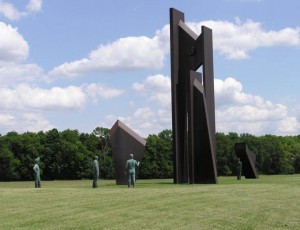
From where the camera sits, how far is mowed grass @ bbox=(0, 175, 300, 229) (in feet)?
37.6

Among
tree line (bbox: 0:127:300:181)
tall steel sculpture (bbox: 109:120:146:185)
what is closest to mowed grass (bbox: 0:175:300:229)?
tall steel sculpture (bbox: 109:120:146:185)

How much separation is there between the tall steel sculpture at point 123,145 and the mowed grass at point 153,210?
10422mm

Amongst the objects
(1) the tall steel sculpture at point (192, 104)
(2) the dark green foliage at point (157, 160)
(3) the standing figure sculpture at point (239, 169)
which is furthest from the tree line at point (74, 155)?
(1) the tall steel sculpture at point (192, 104)

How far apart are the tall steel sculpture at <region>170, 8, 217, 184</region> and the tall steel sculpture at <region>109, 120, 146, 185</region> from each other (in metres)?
2.31

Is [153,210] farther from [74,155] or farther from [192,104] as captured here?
[74,155]

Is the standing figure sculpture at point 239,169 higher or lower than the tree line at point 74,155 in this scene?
lower

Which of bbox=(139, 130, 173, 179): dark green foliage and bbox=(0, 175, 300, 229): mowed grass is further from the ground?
bbox=(139, 130, 173, 179): dark green foliage

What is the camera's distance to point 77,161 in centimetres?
7031

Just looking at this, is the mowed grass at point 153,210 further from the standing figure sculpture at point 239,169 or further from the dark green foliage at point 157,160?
the dark green foliage at point 157,160

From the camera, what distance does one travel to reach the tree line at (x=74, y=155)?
67.9 m

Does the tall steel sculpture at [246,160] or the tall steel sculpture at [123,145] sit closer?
the tall steel sculpture at [123,145]

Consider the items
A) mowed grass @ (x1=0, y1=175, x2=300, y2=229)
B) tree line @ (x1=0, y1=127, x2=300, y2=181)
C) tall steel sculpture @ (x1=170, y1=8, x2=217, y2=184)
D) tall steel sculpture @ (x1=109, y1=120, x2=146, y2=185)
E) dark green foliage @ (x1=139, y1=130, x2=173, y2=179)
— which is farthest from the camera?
dark green foliage @ (x1=139, y1=130, x2=173, y2=179)

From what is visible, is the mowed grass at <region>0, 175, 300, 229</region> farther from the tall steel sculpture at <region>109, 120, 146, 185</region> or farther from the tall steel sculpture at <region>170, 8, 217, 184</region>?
the tall steel sculpture at <region>109, 120, 146, 185</region>

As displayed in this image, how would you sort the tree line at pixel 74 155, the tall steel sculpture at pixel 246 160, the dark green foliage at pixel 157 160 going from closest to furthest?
the tall steel sculpture at pixel 246 160 < the tree line at pixel 74 155 < the dark green foliage at pixel 157 160
